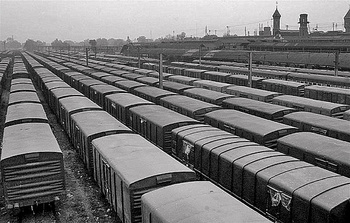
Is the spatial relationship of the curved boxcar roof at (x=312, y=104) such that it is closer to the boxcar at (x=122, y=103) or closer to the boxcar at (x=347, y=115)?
the boxcar at (x=347, y=115)

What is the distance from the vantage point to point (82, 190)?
1748 cm

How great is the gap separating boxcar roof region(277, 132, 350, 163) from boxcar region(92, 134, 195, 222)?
541 centimetres

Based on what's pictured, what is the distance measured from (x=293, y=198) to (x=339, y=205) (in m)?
1.30

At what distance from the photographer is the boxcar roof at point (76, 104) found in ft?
75.7

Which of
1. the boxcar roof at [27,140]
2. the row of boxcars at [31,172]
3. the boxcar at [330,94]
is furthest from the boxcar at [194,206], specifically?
the boxcar at [330,94]

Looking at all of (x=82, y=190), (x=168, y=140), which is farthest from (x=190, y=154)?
(x=82, y=190)

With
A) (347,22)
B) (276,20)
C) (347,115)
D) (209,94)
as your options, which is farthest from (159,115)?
(276,20)

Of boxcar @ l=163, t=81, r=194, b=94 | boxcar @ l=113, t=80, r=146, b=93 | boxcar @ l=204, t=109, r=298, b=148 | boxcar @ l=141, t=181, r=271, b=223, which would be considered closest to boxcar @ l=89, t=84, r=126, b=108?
boxcar @ l=113, t=80, r=146, b=93

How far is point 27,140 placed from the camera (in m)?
15.6

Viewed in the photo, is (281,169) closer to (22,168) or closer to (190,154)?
(190,154)

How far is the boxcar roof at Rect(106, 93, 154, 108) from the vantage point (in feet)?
80.6

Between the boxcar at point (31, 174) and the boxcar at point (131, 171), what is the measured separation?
1850 mm

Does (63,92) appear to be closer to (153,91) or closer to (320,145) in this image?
(153,91)

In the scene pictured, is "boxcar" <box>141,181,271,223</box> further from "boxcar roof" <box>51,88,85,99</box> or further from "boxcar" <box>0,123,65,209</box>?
"boxcar roof" <box>51,88,85,99</box>
